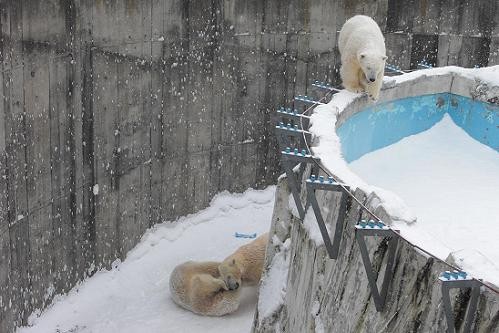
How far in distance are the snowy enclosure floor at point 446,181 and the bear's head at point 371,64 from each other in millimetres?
844

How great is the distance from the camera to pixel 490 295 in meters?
2.72

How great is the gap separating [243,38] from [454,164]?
3.11 meters

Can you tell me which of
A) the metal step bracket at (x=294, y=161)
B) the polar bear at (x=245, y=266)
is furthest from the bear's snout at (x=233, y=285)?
the metal step bracket at (x=294, y=161)

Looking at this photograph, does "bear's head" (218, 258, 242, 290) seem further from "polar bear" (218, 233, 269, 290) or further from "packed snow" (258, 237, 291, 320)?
"packed snow" (258, 237, 291, 320)

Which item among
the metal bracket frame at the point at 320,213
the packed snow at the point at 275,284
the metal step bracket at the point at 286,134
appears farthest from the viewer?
the packed snow at the point at 275,284

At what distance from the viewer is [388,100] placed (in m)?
7.19

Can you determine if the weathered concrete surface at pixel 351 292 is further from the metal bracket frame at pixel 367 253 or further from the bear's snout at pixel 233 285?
the bear's snout at pixel 233 285

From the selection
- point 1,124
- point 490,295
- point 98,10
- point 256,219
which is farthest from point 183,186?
point 490,295

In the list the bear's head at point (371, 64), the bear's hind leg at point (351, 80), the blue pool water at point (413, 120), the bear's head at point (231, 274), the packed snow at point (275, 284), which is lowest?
the bear's head at point (231, 274)

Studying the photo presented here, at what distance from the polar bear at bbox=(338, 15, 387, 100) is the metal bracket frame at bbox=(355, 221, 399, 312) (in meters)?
3.24

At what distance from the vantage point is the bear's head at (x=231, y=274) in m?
6.53

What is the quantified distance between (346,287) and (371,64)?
3.05 m

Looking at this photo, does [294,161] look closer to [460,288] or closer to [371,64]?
[460,288]

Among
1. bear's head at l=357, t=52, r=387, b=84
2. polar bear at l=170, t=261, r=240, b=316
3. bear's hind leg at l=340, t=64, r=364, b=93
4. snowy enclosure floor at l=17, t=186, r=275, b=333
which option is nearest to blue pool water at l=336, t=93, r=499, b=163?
bear's hind leg at l=340, t=64, r=364, b=93
